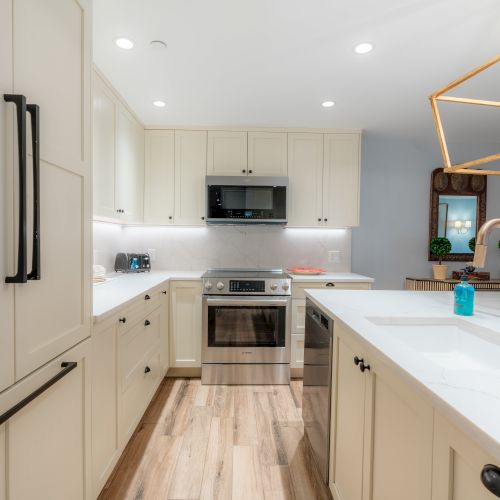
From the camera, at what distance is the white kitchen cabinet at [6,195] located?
82cm

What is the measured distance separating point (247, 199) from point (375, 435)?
234 cm

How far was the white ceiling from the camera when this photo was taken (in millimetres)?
1627

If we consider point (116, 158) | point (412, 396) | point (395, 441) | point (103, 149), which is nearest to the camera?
point (412, 396)

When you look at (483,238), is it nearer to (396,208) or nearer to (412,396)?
(412,396)

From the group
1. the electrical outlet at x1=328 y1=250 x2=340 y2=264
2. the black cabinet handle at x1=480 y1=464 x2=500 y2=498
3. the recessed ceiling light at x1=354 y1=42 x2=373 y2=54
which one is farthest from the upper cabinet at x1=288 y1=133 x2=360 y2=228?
the black cabinet handle at x1=480 y1=464 x2=500 y2=498

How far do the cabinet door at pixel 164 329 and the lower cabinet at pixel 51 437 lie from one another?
1.40 m

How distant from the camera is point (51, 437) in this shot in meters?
1.08

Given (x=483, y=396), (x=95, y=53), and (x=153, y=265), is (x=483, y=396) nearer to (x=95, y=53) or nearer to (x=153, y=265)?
(x=95, y=53)

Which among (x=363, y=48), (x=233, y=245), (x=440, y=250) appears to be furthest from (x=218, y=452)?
(x=440, y=250)

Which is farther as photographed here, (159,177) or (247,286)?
(159,177)

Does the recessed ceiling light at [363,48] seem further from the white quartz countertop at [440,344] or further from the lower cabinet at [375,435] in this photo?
the lower cabinet at [375,435]

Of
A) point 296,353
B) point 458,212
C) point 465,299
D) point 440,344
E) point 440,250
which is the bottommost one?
point 296,353

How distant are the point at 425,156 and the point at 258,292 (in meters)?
2.46

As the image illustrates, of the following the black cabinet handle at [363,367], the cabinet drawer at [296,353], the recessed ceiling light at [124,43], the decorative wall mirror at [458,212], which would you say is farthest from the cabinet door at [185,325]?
the decorative wall mirror at [458,212]
